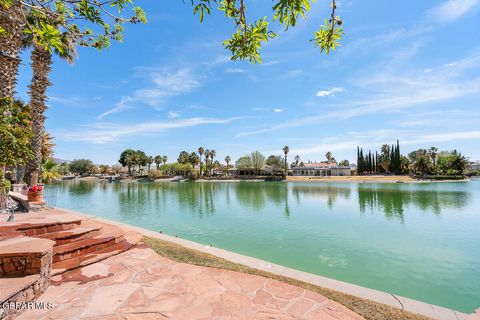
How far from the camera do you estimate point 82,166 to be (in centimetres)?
11056

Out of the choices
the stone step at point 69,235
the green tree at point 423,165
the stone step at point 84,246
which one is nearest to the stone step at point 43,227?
the stone step at point 69,235

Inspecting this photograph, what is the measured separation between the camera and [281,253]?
30.8 ft

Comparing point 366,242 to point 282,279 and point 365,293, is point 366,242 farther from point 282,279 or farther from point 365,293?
point 282,279

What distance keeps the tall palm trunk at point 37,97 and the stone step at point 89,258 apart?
1169 cm

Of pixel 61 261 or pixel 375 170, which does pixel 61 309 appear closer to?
pixel 61 261

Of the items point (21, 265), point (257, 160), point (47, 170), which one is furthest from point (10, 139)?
point (257, 160)

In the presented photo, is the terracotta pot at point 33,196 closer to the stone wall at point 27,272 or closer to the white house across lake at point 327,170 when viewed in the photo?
the stone wall at point 27,272

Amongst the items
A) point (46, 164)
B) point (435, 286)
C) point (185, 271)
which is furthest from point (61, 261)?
point (46, 164)

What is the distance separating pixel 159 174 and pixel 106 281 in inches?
3067

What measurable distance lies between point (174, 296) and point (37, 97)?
52.7 feet

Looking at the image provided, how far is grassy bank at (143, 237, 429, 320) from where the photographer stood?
3.74 meters

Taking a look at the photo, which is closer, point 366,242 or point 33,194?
point 366,242

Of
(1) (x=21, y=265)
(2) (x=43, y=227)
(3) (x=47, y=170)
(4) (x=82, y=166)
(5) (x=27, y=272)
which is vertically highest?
(4) (x=82, y=166)

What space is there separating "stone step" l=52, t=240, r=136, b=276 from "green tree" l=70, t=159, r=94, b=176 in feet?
409
